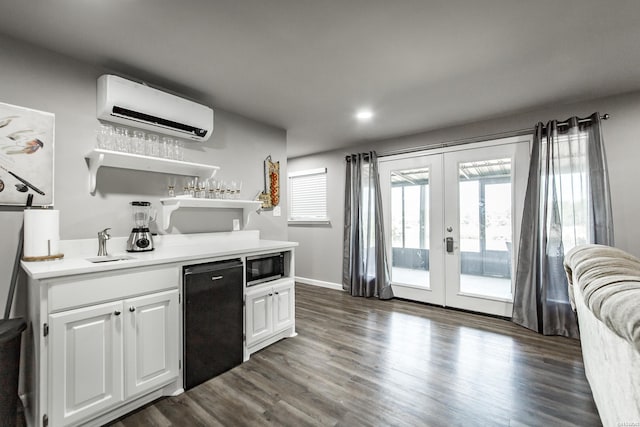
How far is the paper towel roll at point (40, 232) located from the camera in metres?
1.75

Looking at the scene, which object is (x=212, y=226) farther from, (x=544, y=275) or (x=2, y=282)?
(x=544, y=275)

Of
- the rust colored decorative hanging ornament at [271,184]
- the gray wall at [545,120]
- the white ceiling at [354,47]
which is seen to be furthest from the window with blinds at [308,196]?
the white ceiling at [354,47]

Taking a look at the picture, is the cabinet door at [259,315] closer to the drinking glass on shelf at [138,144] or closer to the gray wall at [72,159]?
the gray wall at [72,159]

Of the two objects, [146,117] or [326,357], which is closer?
[146,117]

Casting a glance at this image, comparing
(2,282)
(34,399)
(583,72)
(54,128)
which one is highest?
(583,72)

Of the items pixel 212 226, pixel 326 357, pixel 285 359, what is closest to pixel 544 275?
pixel 326 357

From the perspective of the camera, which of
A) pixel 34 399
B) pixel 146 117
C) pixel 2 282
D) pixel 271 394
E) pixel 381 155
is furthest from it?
pixel 381 155

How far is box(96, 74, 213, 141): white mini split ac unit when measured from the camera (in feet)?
7.00

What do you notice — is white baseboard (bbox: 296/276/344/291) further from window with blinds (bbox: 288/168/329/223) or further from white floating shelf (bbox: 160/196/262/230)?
white floating shelf (bbox: 160/196/262/230)

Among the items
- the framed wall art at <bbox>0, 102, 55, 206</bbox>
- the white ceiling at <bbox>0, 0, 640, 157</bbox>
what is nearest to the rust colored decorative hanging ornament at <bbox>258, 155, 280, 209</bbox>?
the white ceiling at <bbox>0, 0, 640, 157</bbox>

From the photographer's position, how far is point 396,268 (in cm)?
434

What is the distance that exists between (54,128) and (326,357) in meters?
2.68

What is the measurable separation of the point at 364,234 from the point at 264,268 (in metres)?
2.19

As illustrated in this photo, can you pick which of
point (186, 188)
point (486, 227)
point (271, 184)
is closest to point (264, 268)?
point (186, 188)
